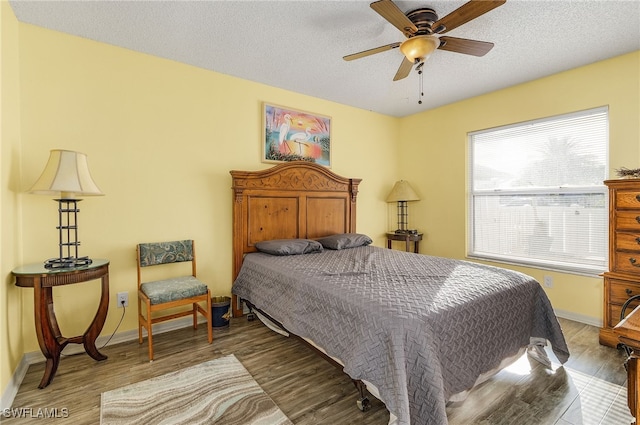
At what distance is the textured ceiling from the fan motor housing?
5 centimetres

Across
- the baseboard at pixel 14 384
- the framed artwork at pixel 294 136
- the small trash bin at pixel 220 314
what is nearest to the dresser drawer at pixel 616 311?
the framed artwork at pixel 294 136

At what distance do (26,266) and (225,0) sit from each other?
2304 millimetres

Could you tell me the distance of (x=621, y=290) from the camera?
8.11 ft

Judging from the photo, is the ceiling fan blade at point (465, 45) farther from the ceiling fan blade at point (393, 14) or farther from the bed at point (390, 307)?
the bed at point (390, 307)

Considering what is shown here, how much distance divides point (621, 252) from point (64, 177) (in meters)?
4.27

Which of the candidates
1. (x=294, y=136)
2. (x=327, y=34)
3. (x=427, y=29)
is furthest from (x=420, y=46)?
(x=294, y=136)

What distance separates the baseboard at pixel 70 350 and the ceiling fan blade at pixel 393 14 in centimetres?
300

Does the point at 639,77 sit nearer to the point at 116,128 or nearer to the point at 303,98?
the point at 303,98

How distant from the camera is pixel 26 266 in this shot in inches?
83.3

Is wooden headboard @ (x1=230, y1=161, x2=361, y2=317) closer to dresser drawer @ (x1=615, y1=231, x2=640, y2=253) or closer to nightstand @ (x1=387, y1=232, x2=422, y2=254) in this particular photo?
nightstand @ (x1=387, y1=232, x2=422, y2=254)

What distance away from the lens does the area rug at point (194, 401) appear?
167 centimetres

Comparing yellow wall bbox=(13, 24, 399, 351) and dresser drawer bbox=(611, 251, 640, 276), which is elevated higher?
yellow wall bbox=(13, 24, 399, 351)

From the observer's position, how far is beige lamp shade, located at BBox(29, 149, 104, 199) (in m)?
1.98

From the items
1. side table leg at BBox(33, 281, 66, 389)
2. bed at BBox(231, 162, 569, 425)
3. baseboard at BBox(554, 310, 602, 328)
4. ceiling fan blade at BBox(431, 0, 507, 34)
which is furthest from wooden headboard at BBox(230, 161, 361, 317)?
baseboard at BBox(554, 310, 602, 328)
